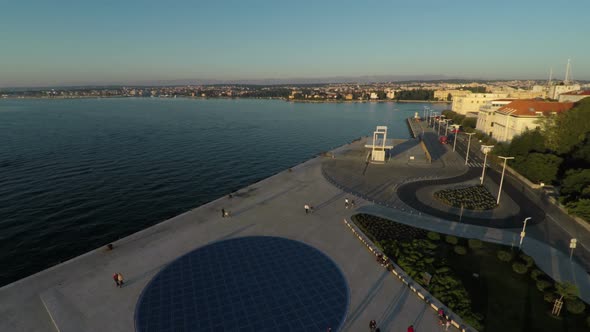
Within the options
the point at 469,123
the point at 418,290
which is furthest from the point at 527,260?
the point at 469,123

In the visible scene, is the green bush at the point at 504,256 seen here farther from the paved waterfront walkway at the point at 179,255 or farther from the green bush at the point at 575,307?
the paved waterfront walkway at the point at 179,255

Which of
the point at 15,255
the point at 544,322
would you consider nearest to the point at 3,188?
the point at 15,255

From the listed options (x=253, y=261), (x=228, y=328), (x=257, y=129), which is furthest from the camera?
(x=257, y=129)

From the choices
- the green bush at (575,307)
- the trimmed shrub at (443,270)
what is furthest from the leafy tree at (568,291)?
the trimmed shrub at (443,270)

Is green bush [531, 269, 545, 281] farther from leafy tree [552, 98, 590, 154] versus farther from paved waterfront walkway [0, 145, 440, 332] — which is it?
leafy tree [552, 98, 590, 154]

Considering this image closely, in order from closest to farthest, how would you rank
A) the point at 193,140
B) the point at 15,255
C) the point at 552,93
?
the point at 15,255 < the point at 193,140 < the point at 552,93

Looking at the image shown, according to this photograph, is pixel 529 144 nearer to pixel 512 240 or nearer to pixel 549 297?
pixel 512 240

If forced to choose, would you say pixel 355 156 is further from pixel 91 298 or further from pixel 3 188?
pixel 3 188
